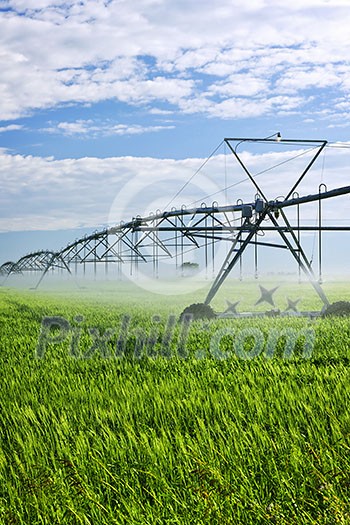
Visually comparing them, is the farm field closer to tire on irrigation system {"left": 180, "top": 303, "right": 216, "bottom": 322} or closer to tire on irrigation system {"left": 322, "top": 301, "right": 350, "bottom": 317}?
tire on irrigation system {"left": 180, "top": 303, "right": 216, "bottom": 322}

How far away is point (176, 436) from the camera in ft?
16.0

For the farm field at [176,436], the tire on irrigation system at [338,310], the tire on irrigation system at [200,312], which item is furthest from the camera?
the tire on irrigation system at [338,310]

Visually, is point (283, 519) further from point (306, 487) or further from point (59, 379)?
point (59, 379)

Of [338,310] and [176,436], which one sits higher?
[338,310]

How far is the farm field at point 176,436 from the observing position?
12.2 ft

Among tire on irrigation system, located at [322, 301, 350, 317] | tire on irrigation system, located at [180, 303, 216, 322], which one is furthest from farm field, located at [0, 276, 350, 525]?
tire on irrigation system, located at [322, 301, 350, 317]

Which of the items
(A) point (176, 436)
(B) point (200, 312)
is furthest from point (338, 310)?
(A) point (176, 436)

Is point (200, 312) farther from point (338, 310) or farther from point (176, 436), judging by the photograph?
point (176, 436)

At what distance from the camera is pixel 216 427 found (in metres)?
5.22

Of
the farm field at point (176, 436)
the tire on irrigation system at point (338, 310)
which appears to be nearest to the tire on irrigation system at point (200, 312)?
the tire on irrigation system at point (338, 310)

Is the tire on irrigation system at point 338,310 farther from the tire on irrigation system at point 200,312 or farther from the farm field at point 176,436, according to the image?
the farm field at point 176,436

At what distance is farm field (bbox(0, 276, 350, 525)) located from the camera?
3.72 m

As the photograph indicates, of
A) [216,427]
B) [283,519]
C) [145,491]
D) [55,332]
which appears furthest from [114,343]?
[283,519]

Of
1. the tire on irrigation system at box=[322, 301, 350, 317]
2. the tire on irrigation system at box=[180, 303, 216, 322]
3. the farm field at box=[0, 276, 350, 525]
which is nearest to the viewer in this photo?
the farm field at box=[0, 276, 350, 525]
